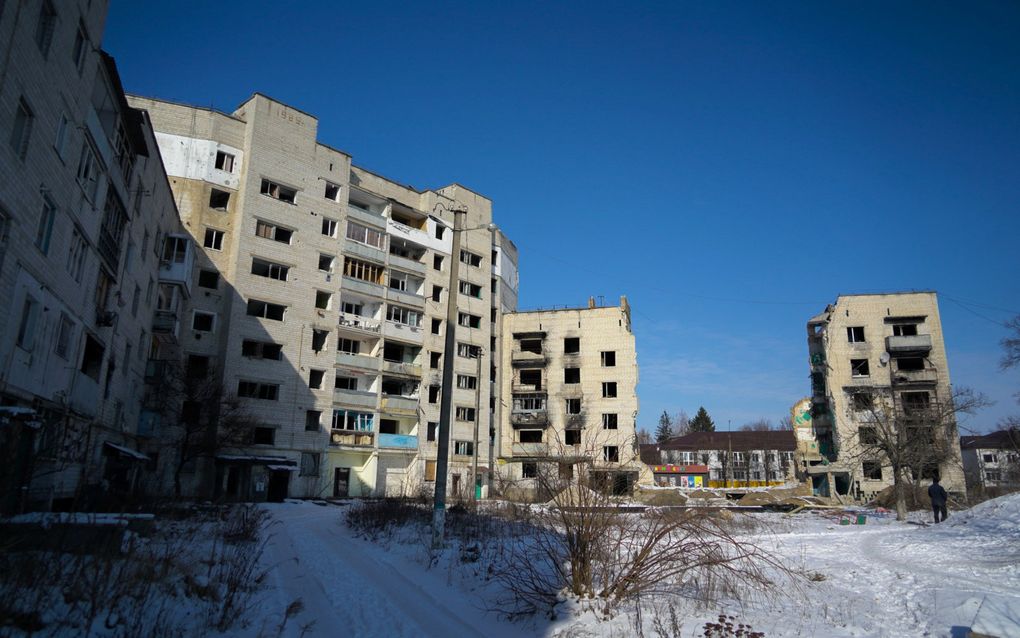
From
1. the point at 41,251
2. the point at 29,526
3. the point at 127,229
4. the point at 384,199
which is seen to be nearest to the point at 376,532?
the point at 29,526

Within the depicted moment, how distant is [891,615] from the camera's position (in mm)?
9984

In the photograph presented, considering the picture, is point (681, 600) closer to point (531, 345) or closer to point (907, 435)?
point (907, 435)

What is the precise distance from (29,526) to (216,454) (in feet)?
113

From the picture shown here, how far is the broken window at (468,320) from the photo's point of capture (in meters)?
60.7

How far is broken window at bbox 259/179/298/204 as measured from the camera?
160 feet

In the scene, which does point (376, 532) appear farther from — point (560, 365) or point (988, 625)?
point (560, 365)

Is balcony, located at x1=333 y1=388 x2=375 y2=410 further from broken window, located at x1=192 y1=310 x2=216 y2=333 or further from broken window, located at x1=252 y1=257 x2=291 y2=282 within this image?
broken window, located at x1=192 y1=310 x2=216 y2=333

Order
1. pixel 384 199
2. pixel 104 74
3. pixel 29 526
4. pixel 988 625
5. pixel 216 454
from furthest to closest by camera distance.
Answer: pixel 384 199 < pixel 216 454 < pixel 104 74 < pixel 29 526 < pixel 988 625

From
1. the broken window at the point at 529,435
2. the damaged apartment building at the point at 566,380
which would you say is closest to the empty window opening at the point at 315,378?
the damaged apartment building at the point at 566,380

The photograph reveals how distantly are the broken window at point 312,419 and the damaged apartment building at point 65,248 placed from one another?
17335 mm

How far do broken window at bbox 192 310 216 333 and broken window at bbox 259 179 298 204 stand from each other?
10412 mm

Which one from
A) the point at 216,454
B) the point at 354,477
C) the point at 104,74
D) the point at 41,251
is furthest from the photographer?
the point at 354,477

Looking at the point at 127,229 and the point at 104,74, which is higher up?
the point at 104,74

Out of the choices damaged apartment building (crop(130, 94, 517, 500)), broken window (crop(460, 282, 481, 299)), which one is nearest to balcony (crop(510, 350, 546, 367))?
damaged apartment building (crop(130, 94, 517, 500))
